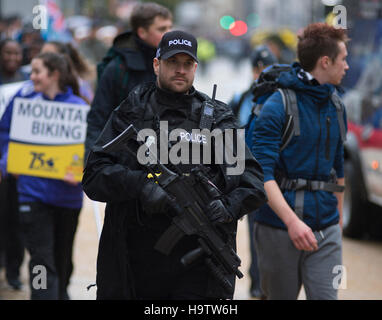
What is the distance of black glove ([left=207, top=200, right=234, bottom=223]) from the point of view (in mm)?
3472

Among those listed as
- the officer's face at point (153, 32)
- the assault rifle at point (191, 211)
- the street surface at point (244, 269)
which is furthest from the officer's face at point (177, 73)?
the street surface at point (244, 269)

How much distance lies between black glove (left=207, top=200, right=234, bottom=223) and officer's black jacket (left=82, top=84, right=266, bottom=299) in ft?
0.19

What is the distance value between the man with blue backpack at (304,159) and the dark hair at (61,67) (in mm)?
1876

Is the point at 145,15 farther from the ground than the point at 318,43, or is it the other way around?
the point at 145,15

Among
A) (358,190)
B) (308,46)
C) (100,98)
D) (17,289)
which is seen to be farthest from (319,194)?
(358,190)

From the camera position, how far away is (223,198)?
3553mm

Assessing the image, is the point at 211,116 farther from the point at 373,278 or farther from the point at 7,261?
the point at 373,278

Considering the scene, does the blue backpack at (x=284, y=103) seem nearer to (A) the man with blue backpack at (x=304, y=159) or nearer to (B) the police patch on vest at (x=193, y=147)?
(A) the man with blue backpack at (x=304, y=159)

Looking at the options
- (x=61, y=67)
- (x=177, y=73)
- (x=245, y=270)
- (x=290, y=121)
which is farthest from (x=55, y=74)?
(x=245, y=270)

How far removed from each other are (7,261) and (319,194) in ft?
11.9

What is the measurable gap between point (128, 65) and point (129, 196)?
184cm

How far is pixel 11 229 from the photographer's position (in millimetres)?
7359

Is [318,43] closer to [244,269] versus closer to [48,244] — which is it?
[48,244]

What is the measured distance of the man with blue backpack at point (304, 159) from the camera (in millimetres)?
4457
